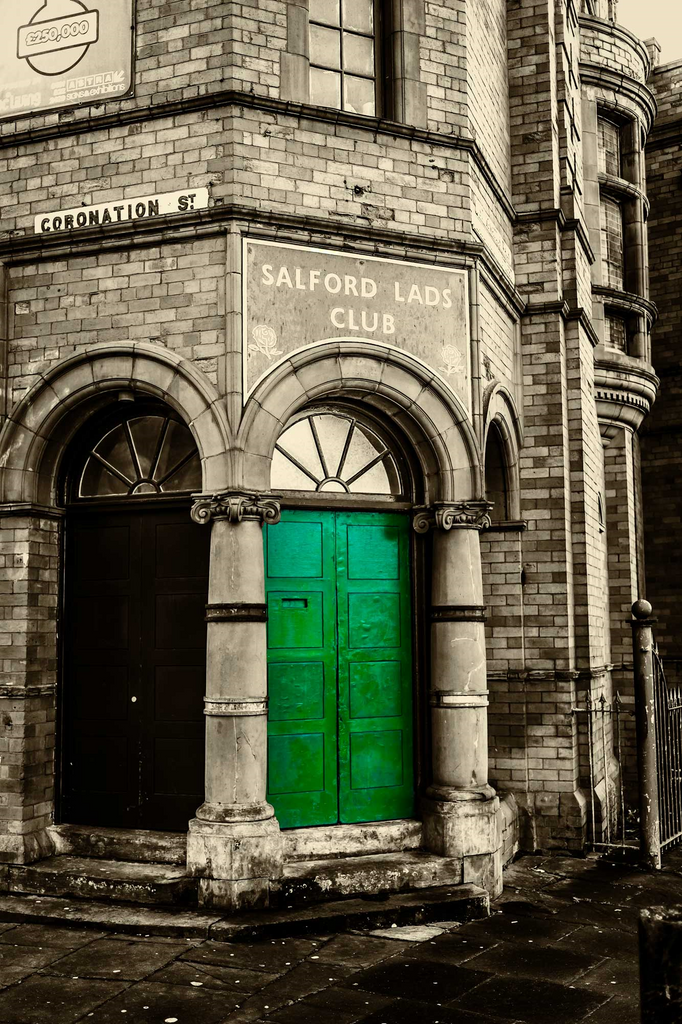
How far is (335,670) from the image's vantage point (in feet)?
24.8

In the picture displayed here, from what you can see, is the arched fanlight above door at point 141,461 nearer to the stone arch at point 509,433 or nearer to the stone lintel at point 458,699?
the stone lintel at point 458,699

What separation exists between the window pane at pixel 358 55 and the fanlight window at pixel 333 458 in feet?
9.51

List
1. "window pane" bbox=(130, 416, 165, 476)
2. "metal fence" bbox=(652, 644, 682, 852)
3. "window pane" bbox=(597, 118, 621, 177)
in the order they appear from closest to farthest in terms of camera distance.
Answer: "window pane" bbox=(130, 416, 165, 476)
"metal fence" bbox=(652, 644, 682, 852)
"window pane" bbox=(597, 118, 621, 177)

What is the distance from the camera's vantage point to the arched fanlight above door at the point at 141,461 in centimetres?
764

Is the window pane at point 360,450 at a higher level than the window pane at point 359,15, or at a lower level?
lower

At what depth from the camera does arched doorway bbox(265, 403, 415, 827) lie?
7.40m

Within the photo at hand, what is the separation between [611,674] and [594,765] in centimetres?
270

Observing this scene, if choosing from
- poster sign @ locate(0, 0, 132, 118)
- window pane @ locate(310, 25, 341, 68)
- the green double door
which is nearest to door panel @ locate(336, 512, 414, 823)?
the green double door

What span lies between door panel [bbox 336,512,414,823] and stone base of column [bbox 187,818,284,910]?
1.01 meters

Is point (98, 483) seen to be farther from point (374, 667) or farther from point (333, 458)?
point (374, 667)

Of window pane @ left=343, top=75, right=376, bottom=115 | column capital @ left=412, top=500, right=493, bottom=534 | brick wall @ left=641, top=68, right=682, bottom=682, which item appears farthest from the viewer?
brick wall @ left=641, top=68, right=682, bottom=682

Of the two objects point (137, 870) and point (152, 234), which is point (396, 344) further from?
point (137, 870)

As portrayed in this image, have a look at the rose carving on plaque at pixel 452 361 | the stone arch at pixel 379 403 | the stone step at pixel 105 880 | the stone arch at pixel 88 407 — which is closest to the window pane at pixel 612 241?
the rose carving on plaque at pixel 452 361

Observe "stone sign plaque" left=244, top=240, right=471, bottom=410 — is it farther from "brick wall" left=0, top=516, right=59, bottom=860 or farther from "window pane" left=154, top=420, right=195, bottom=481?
"brick wall" left=0, top=516, right=59, bottom=860
